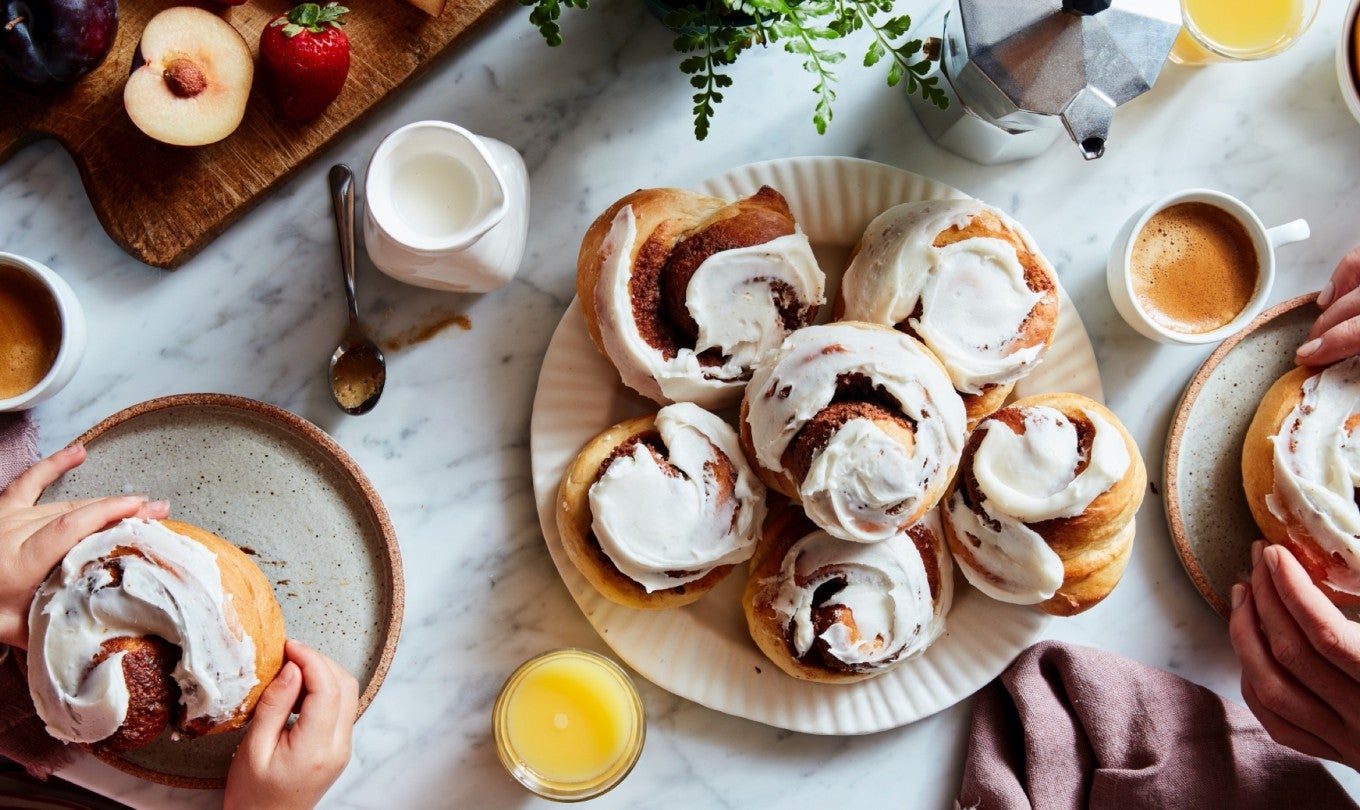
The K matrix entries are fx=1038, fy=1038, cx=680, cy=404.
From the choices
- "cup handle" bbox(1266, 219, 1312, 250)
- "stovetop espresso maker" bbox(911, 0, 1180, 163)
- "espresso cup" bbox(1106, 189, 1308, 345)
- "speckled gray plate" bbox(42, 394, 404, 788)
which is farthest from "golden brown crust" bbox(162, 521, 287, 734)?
"cup handle" bbox(1266, 219, 1312, 250)

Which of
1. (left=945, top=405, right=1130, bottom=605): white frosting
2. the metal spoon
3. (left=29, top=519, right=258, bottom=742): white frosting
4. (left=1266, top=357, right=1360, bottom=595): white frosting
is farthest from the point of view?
the metal spoon

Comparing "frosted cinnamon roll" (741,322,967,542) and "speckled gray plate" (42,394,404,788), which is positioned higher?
"frosted cinnamon roll" (741,322,967,542)

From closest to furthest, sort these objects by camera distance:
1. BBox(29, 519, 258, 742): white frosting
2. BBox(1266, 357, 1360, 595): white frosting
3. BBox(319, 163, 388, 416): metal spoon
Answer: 1. BBox(29, 519, 258, 742): white frosting
2. BBox(1266, 357, 1360, 595): white frosting
3. BBox(319, 163, 388, 416): metal spoon

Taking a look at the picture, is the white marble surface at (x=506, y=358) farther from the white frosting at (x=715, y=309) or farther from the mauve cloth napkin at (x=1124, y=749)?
the white frosting at (x=715, y=309)

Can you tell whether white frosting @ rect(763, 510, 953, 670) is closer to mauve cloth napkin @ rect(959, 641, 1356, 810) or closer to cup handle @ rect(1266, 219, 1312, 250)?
mauve cloth napkin @ rect(959, 641, 1356, 810)

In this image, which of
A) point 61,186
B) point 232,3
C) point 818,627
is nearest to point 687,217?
point 818,627

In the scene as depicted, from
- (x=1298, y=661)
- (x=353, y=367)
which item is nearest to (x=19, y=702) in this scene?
(x=353, y=367)

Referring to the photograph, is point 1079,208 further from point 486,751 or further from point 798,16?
point 486,751
